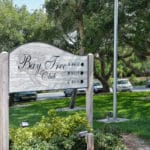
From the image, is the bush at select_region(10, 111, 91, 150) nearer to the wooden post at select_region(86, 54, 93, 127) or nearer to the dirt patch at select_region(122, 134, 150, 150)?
the wooden post at select_region(86, 54, 93, 127)

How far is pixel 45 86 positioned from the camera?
830cm

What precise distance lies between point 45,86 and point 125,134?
4.14m

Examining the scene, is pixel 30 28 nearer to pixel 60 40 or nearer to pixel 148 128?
pixel 60 40

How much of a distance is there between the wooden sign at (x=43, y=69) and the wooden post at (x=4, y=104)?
0.22 meters

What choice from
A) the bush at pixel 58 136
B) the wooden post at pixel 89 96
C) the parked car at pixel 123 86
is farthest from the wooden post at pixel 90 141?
the parked car at pixel 123 86

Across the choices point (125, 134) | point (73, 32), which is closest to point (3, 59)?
point (125, 134)

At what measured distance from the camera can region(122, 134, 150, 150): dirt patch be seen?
9815mm

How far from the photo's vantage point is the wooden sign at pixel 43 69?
781 centimetres

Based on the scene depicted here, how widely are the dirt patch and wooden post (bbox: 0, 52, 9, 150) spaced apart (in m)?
3.30

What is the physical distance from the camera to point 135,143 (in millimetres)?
10367

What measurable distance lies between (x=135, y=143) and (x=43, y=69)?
3.44 metres

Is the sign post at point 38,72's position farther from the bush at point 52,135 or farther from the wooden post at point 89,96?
the bush at point 52,135

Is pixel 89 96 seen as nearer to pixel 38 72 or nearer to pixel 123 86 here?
pixel 38 72

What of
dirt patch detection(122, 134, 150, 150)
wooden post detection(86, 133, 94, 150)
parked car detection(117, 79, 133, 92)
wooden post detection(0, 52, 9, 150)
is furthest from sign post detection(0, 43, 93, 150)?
parked car detection(117, 79, 133, 92)
